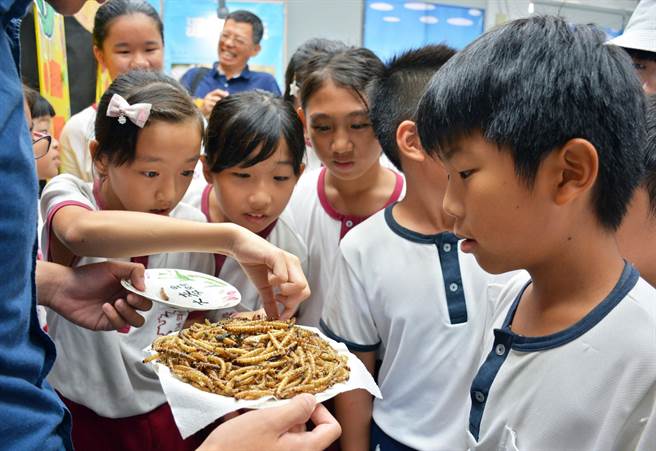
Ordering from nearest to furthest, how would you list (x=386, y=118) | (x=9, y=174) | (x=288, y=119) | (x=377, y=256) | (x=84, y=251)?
→ 1. (x=9, y=174)
2. (x=84, y=251)
3. (x=377, y=256)
4. (x=386, y=118)
5. (x=288, y=119)

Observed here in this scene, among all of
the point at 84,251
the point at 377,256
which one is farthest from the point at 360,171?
the point at 84,251

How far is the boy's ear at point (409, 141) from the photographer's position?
1.67m

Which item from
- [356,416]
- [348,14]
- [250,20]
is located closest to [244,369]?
[356,416]

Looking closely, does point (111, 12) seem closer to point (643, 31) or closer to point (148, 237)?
point (148, 237)

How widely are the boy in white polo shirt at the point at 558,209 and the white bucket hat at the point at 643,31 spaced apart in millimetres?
1438

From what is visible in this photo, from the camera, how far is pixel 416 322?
163 cm

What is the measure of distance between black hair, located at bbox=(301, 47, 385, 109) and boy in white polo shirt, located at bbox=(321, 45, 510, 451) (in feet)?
1.15

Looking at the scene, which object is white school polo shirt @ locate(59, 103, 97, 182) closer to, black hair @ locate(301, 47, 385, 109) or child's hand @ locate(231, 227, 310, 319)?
black hair @ locate(301, 47, 385, 109)

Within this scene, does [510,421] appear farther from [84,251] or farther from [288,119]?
[288,119]

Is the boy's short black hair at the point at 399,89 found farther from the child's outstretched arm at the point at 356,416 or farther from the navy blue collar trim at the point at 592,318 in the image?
the navy blue collar trim at the point at 592,318

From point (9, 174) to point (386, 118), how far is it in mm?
1283

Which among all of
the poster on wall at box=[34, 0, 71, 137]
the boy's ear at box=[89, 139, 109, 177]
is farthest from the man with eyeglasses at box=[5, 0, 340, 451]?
the poster on wall at box=[34, 0, 71, 137]

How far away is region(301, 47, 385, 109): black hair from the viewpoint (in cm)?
216

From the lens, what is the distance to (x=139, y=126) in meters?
1.74
